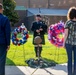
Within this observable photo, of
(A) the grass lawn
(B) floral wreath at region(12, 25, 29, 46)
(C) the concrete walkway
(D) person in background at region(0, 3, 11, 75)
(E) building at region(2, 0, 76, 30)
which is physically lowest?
(A) the grass lawn

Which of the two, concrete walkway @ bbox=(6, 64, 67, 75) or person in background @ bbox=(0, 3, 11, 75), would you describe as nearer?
person in background @ bbox=(0, 3, 11, 75)

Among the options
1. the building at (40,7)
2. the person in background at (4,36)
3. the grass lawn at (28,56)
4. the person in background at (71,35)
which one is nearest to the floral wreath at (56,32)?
the grass lawn at (28,56)

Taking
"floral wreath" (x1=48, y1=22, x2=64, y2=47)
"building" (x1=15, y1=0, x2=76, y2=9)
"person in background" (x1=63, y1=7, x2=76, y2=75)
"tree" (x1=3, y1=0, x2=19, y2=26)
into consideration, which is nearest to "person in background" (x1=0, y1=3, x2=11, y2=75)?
"person in background" (x1=63, y1=7, x2=76, y2=75)

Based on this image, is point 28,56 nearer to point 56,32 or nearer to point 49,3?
point 56,32

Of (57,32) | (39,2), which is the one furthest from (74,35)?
(39,2)

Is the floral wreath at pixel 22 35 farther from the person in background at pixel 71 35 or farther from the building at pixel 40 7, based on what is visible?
the building at pixel 40 7

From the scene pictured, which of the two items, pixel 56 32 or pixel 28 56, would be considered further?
pixel 28 56

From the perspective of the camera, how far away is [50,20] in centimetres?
5819

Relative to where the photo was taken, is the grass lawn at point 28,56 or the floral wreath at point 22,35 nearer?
the grass lawn at point 28,56

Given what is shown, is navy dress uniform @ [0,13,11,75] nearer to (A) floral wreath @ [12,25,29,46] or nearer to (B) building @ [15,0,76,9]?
(A) floral wreath @ [12,25,29,46]

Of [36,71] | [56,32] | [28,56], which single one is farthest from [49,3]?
[36,71]

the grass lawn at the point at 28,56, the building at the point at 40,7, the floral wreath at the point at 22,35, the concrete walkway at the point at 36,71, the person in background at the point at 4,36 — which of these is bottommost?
the grass lawn at the point at 28,56

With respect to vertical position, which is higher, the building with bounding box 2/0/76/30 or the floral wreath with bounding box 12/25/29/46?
the building with bounding box 2/0/76/30

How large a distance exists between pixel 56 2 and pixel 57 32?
193 feet
